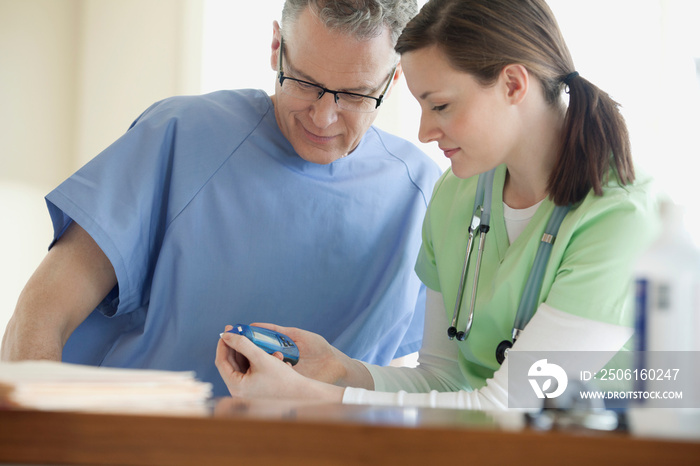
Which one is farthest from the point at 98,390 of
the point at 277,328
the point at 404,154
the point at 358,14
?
the point at 404,154

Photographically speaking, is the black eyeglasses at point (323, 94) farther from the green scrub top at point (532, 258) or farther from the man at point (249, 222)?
the green scrub top at point (532, 258)

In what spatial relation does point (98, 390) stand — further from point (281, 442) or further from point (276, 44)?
point (276, 44)

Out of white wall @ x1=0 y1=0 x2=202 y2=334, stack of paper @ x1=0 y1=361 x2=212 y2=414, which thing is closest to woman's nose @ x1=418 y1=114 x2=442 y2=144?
stack of paper @ x1=0 y1=361 x2=212 y2=414

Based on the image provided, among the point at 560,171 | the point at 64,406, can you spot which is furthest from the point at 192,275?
the point at 64,406

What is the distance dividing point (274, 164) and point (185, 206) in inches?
9.6

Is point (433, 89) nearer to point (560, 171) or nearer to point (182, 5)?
point (560, 171)

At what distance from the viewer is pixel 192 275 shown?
1.62m

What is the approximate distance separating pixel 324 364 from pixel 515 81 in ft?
2.26

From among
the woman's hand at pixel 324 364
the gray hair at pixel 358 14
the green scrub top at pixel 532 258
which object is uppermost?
the gray hair at pixel 358 14

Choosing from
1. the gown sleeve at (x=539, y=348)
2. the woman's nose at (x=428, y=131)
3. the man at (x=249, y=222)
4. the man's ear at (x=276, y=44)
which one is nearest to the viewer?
the gown sleeve at (x=539, y=348)

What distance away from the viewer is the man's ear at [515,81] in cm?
129

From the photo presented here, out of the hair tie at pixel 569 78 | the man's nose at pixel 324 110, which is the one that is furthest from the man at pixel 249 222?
the hair tie at pixel 569 78

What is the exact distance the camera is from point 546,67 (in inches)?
52.2

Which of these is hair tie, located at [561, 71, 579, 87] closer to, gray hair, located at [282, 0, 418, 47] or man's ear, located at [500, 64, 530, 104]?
man's ear, located at [500, 64, 530, 104]
